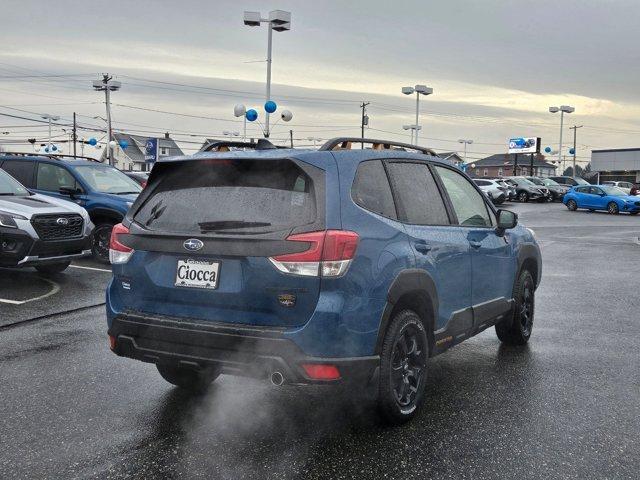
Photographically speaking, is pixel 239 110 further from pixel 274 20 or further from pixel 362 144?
pixel 362 144

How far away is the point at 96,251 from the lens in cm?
1217

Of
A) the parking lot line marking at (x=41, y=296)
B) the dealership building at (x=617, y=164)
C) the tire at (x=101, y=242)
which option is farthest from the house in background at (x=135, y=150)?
the parking lot line marking at (x=41, y=296)

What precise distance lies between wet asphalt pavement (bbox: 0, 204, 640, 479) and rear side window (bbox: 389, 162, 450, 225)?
131 centimetres

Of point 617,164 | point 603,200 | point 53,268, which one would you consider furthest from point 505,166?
point 53,268

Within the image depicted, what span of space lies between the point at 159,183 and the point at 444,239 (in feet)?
6.45

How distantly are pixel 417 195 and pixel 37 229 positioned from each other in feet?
21.9

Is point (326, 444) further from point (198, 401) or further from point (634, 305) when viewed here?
point (634, 305)

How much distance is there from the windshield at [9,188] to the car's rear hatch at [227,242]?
7.06 meters

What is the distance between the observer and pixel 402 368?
14.3ft

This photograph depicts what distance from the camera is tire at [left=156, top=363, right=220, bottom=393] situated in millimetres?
4949

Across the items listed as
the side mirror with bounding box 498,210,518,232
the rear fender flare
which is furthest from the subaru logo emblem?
the side mirror with bounding box 498,210,518,232

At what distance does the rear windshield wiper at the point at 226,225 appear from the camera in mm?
3859

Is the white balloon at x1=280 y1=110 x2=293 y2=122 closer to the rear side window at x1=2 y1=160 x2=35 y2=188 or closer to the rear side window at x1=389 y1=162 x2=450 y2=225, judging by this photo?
the rear side window at x1=2 y1=160 x2=35 y2=188

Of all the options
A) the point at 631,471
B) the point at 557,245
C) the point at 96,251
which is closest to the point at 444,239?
the point at 631,471
